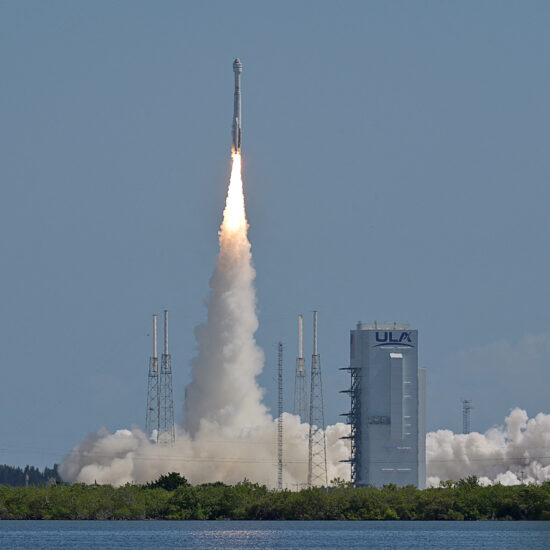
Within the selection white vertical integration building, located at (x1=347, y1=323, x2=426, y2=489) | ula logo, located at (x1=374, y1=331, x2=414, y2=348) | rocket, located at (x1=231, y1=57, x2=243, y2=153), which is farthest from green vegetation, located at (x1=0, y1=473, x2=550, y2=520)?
rocket, located at (x1=231, y1=57, x2=243, y2=153)

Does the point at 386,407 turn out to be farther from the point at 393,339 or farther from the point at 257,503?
the point at 257,503

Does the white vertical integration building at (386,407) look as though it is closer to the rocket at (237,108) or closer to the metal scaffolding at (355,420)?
the metal scaffolding at (355,420)

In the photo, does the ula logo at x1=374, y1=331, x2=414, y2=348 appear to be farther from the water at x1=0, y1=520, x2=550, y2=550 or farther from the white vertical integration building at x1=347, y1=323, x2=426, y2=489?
the water at x1=0, y1=520, x2=550, y2=550

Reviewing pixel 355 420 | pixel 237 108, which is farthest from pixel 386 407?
pixel 237 108

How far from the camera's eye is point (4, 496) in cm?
17638

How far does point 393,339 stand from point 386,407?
5.47 meters

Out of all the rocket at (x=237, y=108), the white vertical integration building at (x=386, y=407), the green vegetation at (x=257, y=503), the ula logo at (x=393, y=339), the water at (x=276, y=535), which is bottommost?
the water at (x=276, y=535)

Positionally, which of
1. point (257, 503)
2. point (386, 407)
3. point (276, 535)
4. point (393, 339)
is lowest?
point (276, 535)

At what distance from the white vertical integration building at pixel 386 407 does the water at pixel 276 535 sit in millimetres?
4671

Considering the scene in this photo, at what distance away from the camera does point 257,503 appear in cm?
17412

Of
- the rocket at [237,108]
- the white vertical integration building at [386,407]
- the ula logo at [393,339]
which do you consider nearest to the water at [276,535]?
the white vertical integration building at [386,407]

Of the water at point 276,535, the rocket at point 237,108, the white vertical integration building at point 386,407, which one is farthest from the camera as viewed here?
the white vertical integration building at point 386,407

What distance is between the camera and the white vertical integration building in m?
188

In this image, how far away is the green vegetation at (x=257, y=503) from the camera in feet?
569
